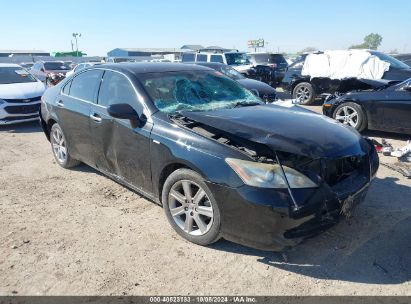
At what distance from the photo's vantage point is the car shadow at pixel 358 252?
2943 millimetres

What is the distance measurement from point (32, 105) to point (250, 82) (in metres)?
5.90

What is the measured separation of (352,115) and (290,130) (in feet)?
15.9

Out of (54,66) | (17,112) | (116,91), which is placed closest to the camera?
(116,91)

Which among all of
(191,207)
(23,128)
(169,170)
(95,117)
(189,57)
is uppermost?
(189,57)

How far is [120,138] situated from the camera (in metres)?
3.95

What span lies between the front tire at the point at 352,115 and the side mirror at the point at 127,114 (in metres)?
5.25

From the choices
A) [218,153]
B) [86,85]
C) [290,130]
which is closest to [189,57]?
[86,85]

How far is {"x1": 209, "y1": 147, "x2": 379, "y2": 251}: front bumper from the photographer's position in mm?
2750

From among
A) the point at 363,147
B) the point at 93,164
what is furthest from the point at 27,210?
the point at 363,147

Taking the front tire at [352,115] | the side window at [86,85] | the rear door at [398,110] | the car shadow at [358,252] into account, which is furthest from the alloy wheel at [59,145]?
the rear door at [398,110]

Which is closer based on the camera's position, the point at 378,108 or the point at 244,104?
the point at 244,104

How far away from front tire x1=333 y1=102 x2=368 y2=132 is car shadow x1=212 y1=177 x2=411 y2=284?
12.0 feet

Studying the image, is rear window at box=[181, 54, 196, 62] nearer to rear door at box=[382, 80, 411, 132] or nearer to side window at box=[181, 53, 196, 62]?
side window at box=[181, 53, 196, 62]

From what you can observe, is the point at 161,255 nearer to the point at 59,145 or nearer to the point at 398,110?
the point at 59,145
